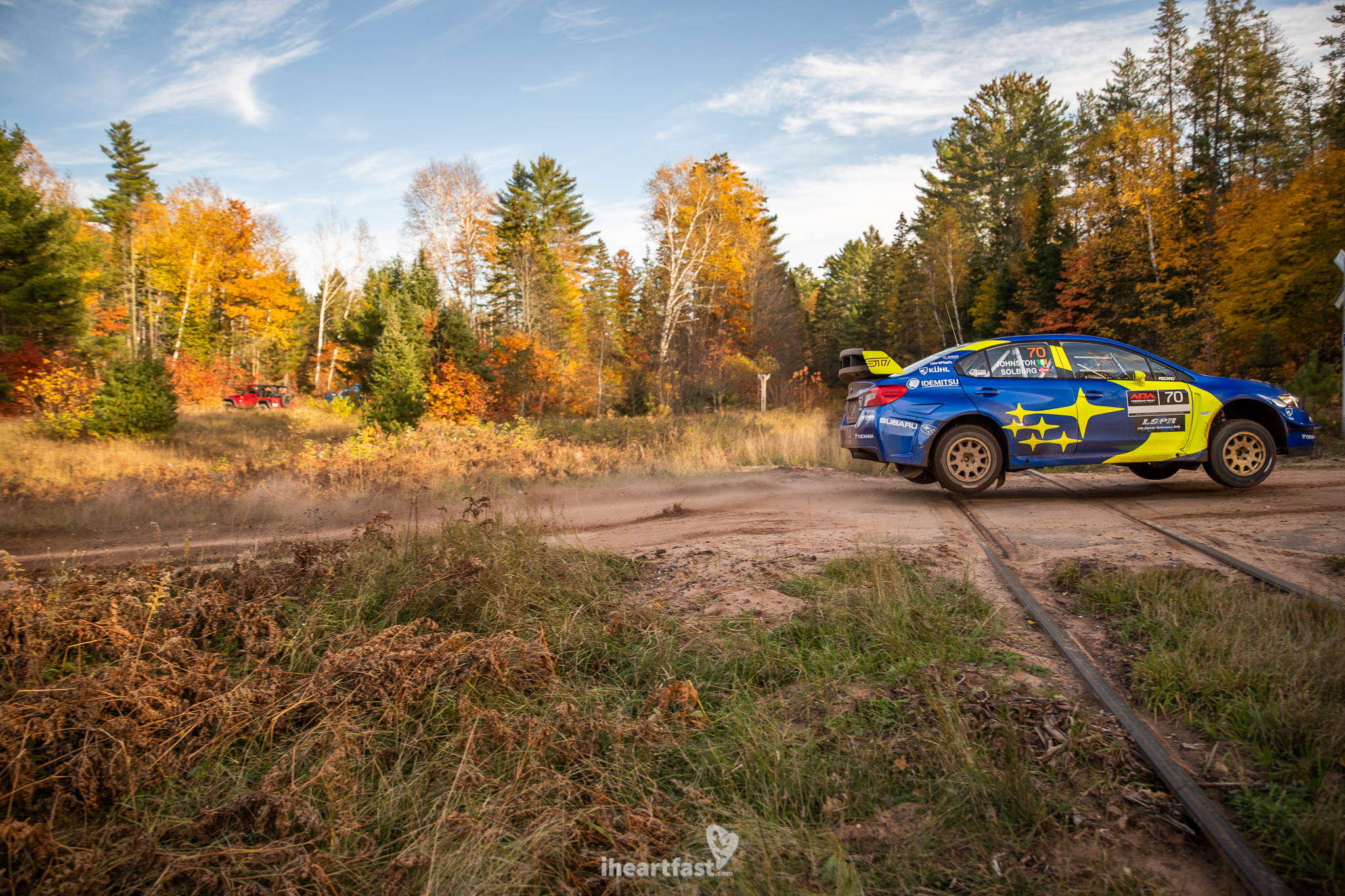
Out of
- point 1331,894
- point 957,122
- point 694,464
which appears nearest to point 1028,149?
point 957,122

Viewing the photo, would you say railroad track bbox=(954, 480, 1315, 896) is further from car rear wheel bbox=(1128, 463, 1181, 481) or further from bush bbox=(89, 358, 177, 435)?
bush bbox=(89, 358, 177, 435)

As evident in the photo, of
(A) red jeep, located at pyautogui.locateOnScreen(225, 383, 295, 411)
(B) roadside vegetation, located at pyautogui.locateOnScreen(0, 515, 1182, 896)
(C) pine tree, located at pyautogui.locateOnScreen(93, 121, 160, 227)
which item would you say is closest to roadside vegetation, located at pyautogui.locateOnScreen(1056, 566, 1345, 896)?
Answer: (B) roadside vegetation, located at pyautogui.locateOnScreen(0, 515, 1182, 896)

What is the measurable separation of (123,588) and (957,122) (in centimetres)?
5744

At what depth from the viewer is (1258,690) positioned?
3232mm

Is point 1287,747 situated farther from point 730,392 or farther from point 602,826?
point 730,392

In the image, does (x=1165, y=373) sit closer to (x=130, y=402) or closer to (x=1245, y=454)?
(x=1245, y=454)

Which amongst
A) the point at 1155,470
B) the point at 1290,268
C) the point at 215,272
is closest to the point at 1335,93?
the point at 1290,268

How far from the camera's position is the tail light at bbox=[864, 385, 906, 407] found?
815cm

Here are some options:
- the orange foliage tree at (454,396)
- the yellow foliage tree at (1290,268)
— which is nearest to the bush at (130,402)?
the orange foliage tree at (454,396)

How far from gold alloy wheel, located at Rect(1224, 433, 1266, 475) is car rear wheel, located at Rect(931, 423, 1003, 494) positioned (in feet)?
9.18

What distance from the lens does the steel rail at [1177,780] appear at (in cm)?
215

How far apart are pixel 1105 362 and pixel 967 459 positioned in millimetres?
2068

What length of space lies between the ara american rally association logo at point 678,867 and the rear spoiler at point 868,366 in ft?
21.8

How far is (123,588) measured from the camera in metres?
4.64
